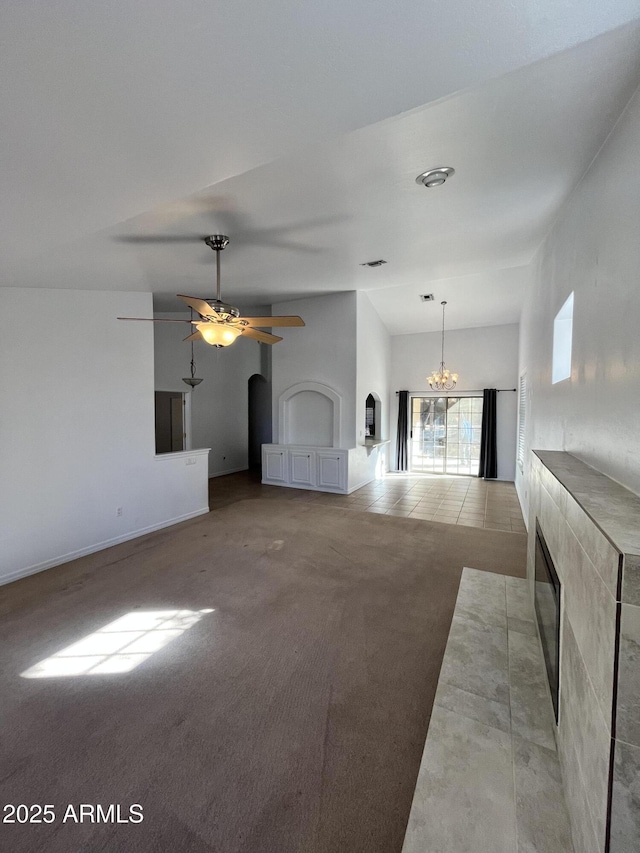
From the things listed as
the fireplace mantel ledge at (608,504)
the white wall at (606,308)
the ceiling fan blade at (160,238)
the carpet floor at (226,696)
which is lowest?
the carpet floor at (226,696)

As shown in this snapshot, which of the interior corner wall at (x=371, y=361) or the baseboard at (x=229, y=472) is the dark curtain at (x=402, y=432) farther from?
the baseboard at (x=229, y=472)

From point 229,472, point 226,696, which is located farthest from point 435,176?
point 229,472

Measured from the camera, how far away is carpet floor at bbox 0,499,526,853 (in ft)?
4.58

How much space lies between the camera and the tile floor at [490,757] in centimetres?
130

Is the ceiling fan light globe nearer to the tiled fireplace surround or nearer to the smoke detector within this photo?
the smoke detector

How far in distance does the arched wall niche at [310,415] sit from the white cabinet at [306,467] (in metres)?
0.23

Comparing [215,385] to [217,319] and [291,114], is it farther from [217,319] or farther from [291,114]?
[291,114]

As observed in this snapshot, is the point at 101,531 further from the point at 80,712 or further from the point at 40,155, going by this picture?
the point at 40,155

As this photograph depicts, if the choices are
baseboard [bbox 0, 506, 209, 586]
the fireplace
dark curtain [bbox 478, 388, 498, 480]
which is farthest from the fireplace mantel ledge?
dark curtain [bbox 478, 388, 498, 480]

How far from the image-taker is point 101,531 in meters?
4.18

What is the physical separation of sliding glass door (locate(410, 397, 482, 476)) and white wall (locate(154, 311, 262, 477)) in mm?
4514

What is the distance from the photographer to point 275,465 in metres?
7.52

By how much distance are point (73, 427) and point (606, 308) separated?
4.67 m

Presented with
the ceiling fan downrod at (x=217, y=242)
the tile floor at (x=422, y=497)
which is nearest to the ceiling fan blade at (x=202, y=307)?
the ceiling fan downrod at (x=217, y=242)
